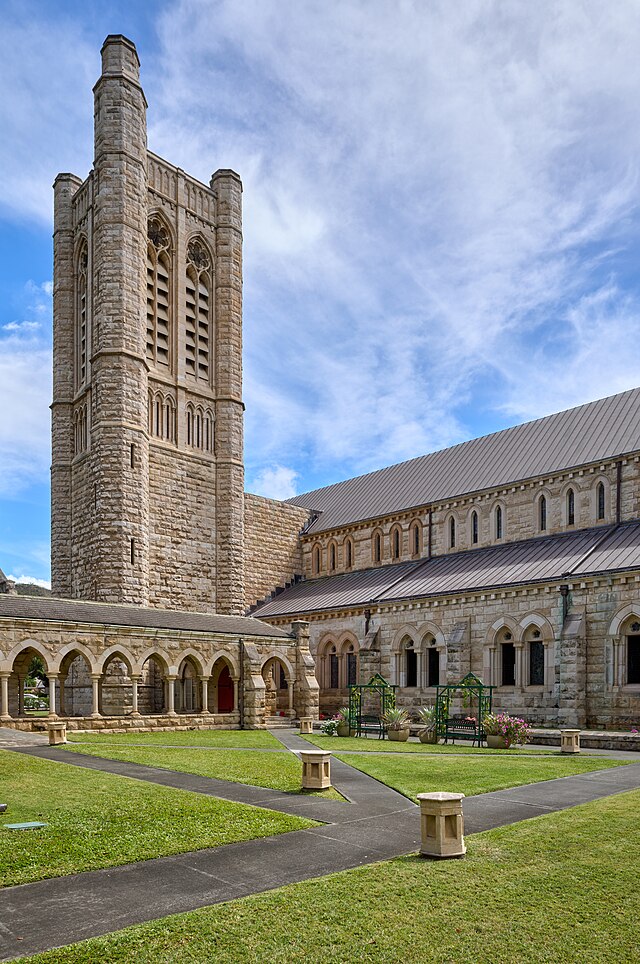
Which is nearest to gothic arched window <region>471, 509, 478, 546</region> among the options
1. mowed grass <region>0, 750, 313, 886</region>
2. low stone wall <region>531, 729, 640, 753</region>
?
low stone wall <region>531, 729, 640, 753</region>

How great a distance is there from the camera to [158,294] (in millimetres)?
42312

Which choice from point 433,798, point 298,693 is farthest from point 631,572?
point 433,798

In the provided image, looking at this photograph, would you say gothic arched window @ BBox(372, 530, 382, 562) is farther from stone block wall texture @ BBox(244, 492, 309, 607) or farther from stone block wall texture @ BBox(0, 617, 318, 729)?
stone block wall texture @ BBox(0, 617, 318, 729)

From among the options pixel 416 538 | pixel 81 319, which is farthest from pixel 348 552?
pixel 81 319

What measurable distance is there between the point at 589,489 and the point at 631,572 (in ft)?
26.3

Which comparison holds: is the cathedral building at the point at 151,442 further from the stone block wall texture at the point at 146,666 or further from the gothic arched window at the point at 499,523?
the gothic arched window at the point at 499,523

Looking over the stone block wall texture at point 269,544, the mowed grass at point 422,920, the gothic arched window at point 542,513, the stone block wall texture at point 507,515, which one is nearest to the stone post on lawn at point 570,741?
the mowed grass at point 422,920

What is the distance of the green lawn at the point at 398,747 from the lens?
21.6 metres

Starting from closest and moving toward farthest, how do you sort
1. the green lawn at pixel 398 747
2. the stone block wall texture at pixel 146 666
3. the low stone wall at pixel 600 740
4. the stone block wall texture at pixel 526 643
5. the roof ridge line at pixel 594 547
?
the green lawn at pixel 398 747 → the low stone wall at pixel 600 740 → the stone block wall texture at pixel 146 666 → the stone block wall texture at pixel 526 643 → the roof ridge line at pixel 594 547

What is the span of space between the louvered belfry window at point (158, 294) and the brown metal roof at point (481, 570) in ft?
49.3

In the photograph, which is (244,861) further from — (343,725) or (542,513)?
(542,513)

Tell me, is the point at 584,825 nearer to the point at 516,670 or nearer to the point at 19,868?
the point at 19,868

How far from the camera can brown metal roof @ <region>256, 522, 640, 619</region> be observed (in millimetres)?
29812

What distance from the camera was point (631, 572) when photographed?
26.9m
